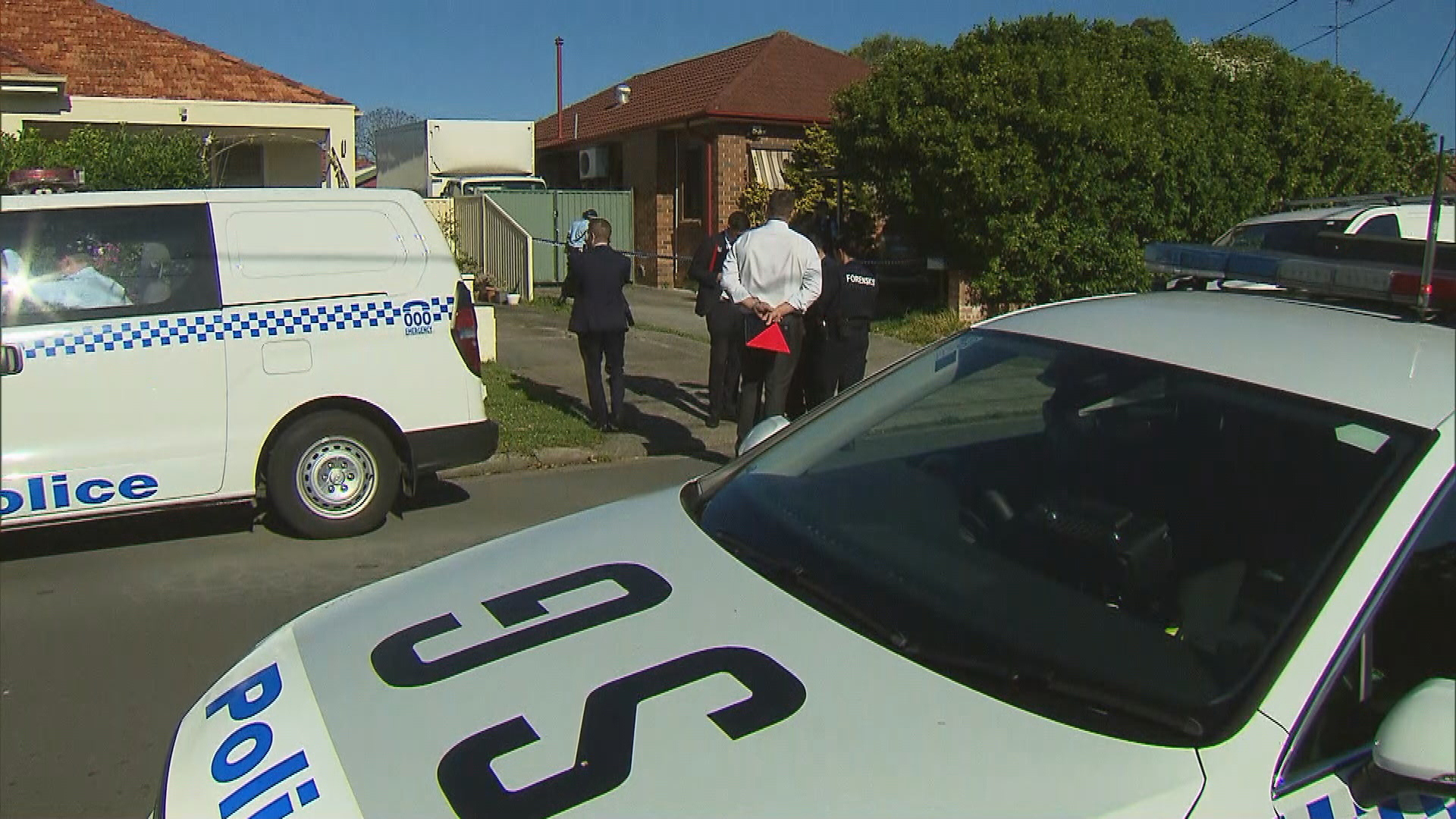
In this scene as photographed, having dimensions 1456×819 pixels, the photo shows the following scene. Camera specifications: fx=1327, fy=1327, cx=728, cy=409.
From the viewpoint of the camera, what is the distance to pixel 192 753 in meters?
2.43

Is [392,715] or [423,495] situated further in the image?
[423,495]

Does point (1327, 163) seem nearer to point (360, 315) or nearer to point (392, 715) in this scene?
point (360, 315)

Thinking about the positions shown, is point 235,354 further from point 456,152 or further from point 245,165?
point 245,165

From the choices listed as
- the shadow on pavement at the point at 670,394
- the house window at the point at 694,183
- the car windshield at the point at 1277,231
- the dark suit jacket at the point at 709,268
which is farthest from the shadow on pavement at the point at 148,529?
the house window at the point at 694,183

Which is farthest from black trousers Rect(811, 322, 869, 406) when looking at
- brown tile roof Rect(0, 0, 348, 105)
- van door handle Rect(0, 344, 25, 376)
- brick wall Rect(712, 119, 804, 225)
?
brick wall Rect(712, 119, 804, 225)

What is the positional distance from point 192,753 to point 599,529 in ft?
3.17

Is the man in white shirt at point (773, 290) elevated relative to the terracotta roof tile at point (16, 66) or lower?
lower

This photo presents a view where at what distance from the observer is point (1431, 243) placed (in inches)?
98.2

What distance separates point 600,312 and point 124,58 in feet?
36.3

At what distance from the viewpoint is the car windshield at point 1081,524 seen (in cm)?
228

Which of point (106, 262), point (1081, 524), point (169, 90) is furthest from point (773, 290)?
point (169, 90)

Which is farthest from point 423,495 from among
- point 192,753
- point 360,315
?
point 192,753

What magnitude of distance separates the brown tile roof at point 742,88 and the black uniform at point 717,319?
1056 centimetres

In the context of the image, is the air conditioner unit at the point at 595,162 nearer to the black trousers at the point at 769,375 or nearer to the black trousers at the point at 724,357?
the black trousers at the point at 724,357
